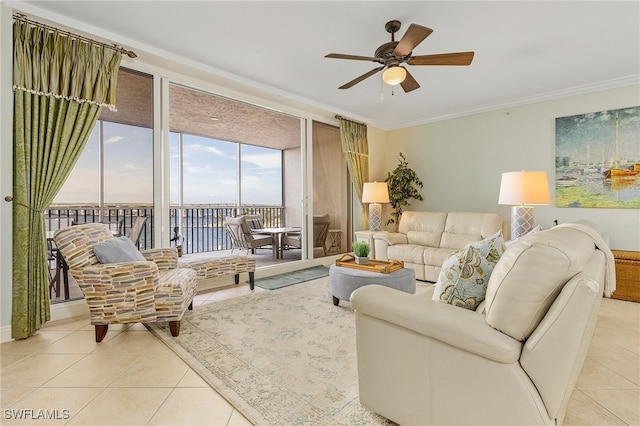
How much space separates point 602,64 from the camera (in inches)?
137

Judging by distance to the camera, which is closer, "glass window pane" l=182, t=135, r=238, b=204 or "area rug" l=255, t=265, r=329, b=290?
"area rug" l=255, t=265, r=329, b=290

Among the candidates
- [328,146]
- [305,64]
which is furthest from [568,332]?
[328,146]

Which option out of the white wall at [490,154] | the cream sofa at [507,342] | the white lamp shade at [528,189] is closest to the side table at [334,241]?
the white wall at [490,154]

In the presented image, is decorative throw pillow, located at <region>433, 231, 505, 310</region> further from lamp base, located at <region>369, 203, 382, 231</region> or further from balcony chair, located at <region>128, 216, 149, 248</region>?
lamp base, located at <region>369, 203, 382, 231</region>

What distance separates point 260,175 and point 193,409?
6.65 m

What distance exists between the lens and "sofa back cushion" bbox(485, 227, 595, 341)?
106cm

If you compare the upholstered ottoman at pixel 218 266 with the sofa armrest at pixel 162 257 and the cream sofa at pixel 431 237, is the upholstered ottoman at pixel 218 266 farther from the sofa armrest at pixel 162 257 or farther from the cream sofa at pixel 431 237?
the cream sofa at pixel 431 237

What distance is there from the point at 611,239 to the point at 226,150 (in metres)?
7.22

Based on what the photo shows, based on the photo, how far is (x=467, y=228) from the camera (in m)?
4.40

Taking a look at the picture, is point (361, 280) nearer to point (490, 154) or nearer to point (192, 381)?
point (192, 381)

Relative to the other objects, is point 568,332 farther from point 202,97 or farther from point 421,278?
point 202,97

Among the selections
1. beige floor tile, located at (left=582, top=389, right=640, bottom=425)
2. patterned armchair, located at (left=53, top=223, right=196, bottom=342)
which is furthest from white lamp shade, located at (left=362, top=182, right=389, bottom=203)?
beige floor tile, located at (left=582, top=389, right=640, bottom=425)

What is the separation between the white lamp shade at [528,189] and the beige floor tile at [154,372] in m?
3.35

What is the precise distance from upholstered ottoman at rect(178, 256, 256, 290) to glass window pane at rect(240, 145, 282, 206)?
3.94 meters
